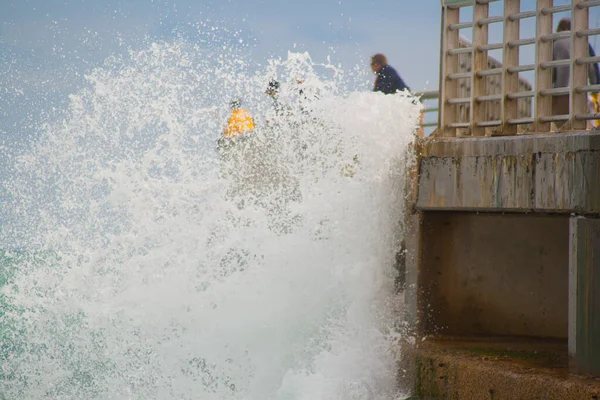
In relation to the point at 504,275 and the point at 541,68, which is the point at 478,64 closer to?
the point at 541,68

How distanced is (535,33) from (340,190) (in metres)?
2.48

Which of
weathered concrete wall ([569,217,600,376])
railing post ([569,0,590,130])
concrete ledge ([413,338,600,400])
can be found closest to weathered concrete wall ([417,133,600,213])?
weathered concrete wall ([569,217,600,376])

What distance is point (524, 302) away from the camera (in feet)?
25.7

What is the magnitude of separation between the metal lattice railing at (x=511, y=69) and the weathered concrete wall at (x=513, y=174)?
0.24 m

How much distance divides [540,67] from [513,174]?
967 mm

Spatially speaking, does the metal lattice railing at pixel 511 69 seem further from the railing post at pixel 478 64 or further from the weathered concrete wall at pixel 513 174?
the weathered concrete wall at pixel 513 174

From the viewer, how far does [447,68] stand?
722 centimetres

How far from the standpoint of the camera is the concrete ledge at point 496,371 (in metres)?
5.50

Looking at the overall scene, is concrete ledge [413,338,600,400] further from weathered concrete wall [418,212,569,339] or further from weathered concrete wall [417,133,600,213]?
weathered concrete wall [417,133,600,213]

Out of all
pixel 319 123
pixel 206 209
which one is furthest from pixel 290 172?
pixel 206 209

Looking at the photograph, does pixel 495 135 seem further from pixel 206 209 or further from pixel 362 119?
pixel 206 209

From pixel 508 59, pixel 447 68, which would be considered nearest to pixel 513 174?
pixel 508 59

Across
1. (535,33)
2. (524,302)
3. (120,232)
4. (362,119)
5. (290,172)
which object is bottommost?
(524,302)

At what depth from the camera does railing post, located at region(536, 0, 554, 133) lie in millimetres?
6469
